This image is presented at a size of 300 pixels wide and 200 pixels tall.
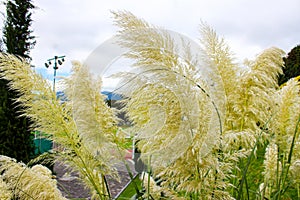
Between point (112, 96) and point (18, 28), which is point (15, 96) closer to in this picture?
point (18, 28)

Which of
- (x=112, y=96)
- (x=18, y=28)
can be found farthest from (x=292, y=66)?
(x=112, y=96)

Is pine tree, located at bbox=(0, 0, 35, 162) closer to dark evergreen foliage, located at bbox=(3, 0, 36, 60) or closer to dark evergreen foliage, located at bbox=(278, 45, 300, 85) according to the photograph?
dark evergreen foliage, located at bbox=(3, 0, 36, 60)

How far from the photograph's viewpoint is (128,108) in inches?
25.8

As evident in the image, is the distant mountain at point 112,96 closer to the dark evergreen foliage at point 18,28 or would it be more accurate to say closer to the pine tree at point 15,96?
the pine tree at point 15,96

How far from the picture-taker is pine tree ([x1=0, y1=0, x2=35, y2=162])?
3158 mm

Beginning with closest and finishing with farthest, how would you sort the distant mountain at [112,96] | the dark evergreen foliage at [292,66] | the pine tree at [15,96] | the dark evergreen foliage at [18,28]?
the distant mountain at [112,96]
the pine tree at [15,96]
the dark evergreen foliage at [18,28]
the dark evergreen foliage at [292,66]

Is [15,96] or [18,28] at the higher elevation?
[18,28]

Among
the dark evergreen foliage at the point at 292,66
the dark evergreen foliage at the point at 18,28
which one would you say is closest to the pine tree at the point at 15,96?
the dark evergreen foliage at the point at 18,28

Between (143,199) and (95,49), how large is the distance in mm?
428

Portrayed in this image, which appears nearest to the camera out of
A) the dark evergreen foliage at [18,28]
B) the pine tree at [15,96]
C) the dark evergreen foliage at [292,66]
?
the pine tree at [15,96]

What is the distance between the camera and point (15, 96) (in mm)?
3062

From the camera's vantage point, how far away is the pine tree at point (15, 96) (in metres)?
3.16

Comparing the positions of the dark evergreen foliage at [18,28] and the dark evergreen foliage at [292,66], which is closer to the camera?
the dark evergreen foliage at [18,28]

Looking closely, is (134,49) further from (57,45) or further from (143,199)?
(57,45)
